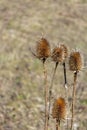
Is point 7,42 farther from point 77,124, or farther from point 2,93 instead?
point 77,124

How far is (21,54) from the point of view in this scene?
6.42 meters

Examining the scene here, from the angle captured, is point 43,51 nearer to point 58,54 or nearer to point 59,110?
point 58,54

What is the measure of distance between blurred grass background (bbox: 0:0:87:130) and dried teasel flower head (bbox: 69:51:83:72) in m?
0.40

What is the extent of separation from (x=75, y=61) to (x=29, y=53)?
3.40 meters

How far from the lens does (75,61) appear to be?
124 inches

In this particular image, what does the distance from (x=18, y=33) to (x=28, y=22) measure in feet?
1.59

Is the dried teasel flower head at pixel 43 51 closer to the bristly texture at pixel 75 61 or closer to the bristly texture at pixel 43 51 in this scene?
the bristly texture at pixel 43 51

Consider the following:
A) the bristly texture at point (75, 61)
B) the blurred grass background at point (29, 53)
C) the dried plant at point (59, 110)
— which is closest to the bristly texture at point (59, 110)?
the dried plant at point (59, 110)

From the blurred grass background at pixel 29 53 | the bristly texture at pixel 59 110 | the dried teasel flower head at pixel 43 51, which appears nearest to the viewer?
the bristly texture at pixel 59 110

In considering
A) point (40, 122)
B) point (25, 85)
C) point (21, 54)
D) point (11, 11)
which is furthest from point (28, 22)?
point (40, 122)

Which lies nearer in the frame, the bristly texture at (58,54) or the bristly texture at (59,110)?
the bristly texture at (59,110)

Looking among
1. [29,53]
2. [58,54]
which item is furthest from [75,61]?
[29,53]

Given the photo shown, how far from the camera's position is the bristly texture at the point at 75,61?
3162 mm

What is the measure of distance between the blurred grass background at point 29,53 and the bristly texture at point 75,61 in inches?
15.8
